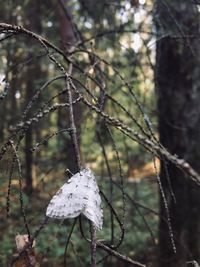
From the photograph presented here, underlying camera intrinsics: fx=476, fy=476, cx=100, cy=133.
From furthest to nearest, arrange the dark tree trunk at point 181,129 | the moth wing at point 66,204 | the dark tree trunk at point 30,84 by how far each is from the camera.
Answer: the dark tree trunk at point 30,84
the dark tree trunk at point 181,129
the moth wing at point 66,204

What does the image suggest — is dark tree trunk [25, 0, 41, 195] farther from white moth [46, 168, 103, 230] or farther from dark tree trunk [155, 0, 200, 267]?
white moth [46, 168, 103, 230]

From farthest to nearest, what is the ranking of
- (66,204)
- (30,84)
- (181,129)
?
(30,84)
(181,129)
(66,204)

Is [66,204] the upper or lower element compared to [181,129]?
lower

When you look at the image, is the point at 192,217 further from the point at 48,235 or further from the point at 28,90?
the point at 28,90

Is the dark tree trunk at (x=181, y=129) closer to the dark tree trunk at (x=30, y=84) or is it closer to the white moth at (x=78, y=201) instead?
the white moth at (x=78, y=201)

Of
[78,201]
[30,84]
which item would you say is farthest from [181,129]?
[30,84]

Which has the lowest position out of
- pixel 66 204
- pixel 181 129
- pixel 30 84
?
pixel 66 204

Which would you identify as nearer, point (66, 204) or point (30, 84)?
point (66, 204)

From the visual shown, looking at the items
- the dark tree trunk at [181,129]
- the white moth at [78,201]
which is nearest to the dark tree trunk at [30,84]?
the dark tree trunk at [181,129]

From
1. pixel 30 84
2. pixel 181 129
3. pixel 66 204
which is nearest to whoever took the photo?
pixel 66 204

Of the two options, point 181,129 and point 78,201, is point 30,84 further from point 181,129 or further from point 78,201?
point 78,201
